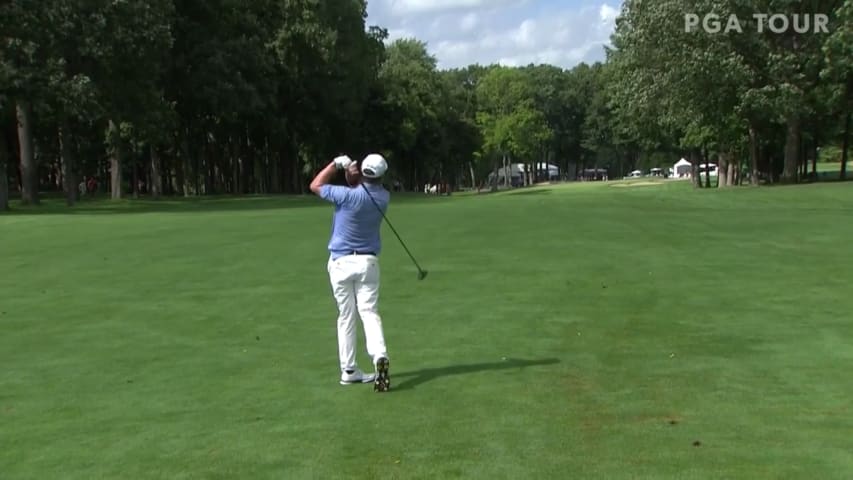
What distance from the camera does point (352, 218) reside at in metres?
9.57

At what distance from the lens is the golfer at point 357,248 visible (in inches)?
378

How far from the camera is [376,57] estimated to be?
88.4 metres

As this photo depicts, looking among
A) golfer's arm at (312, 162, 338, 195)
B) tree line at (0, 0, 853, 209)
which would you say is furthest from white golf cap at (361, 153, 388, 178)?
tree line at (0, 0, 853, 209)

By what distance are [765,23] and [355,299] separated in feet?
174

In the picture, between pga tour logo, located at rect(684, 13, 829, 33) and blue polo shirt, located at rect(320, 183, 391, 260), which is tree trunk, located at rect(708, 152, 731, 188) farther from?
blue polo shirt, located at rect(320, 183, 391, 260)

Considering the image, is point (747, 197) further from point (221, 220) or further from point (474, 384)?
point (474, 384)

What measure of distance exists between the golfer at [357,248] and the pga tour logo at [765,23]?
49.7 meters

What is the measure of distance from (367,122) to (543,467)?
300 feet

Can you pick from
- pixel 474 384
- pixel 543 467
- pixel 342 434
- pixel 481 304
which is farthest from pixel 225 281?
pixel 543 467

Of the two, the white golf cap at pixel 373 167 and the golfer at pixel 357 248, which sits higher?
the white golf cap at pixel 373 167

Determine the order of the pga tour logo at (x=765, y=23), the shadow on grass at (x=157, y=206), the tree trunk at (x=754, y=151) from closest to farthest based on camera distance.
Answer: the shadow on grass at (x=157, y=206), the pga tour logo at (x=765, y=23), the tree trunk at (x=754, y=151)

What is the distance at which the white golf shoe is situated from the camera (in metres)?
9.89

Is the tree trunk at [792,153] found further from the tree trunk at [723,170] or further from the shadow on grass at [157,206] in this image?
the shadow on grass at [157,206]

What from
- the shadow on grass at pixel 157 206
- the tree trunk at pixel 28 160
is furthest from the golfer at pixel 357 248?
the tree trunk at pixel 28 160
